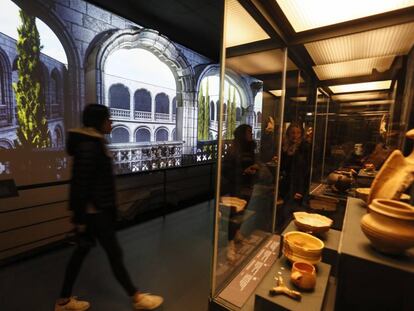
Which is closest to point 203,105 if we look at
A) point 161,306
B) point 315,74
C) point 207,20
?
point 207,20

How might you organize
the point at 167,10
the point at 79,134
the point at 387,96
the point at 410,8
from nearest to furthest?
1. the point at 79,134
2. the point at 410,8
3. the point at 387,96
4. the point at 167,10

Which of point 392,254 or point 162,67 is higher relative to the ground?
point 162,67

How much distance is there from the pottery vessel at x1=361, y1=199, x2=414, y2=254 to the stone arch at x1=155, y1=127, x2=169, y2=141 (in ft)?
8.64

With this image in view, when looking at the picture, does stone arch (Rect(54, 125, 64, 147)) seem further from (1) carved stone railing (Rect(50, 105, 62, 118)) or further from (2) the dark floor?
(2) the dark floor

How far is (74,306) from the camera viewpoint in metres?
1.36


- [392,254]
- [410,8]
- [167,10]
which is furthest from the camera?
[167,10]

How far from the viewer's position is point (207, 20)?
2.69 m

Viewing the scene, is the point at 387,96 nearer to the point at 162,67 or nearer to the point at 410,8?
the point at 410,8

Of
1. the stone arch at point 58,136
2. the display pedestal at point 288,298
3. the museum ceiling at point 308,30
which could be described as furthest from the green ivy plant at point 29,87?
the display pedestal at point 288,298

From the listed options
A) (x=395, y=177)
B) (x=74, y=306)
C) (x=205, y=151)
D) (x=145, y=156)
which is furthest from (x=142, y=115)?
(x=395, y=177)

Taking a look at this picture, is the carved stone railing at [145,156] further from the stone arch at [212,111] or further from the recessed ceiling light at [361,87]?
the recessed ceiling light at [361,87]

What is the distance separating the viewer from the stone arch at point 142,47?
2.26m

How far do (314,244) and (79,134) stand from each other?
1.52 metres

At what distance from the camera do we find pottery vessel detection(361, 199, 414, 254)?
77 centimetres
